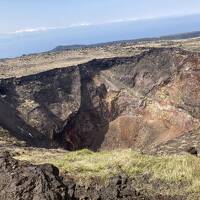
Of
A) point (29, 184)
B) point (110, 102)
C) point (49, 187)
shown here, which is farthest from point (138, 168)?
point (110, 102)

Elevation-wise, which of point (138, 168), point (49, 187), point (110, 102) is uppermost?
point (49, 187)

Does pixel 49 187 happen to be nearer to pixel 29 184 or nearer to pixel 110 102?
pixel 29 184

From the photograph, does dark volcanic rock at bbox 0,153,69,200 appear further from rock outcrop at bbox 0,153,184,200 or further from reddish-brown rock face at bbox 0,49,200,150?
reddish-brown rock face at bbox 0,49,200,150

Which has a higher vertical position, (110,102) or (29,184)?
(29,184)

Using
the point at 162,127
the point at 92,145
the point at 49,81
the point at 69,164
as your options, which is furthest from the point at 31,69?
the point at 69,164

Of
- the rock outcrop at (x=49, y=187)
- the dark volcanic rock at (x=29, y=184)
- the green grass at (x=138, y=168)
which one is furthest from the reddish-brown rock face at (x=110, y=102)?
the dark volcanic rock at (x=29, y=184)

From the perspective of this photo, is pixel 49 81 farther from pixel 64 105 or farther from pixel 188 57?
pixel 188 57

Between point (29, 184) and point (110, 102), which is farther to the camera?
point (110, 102)
